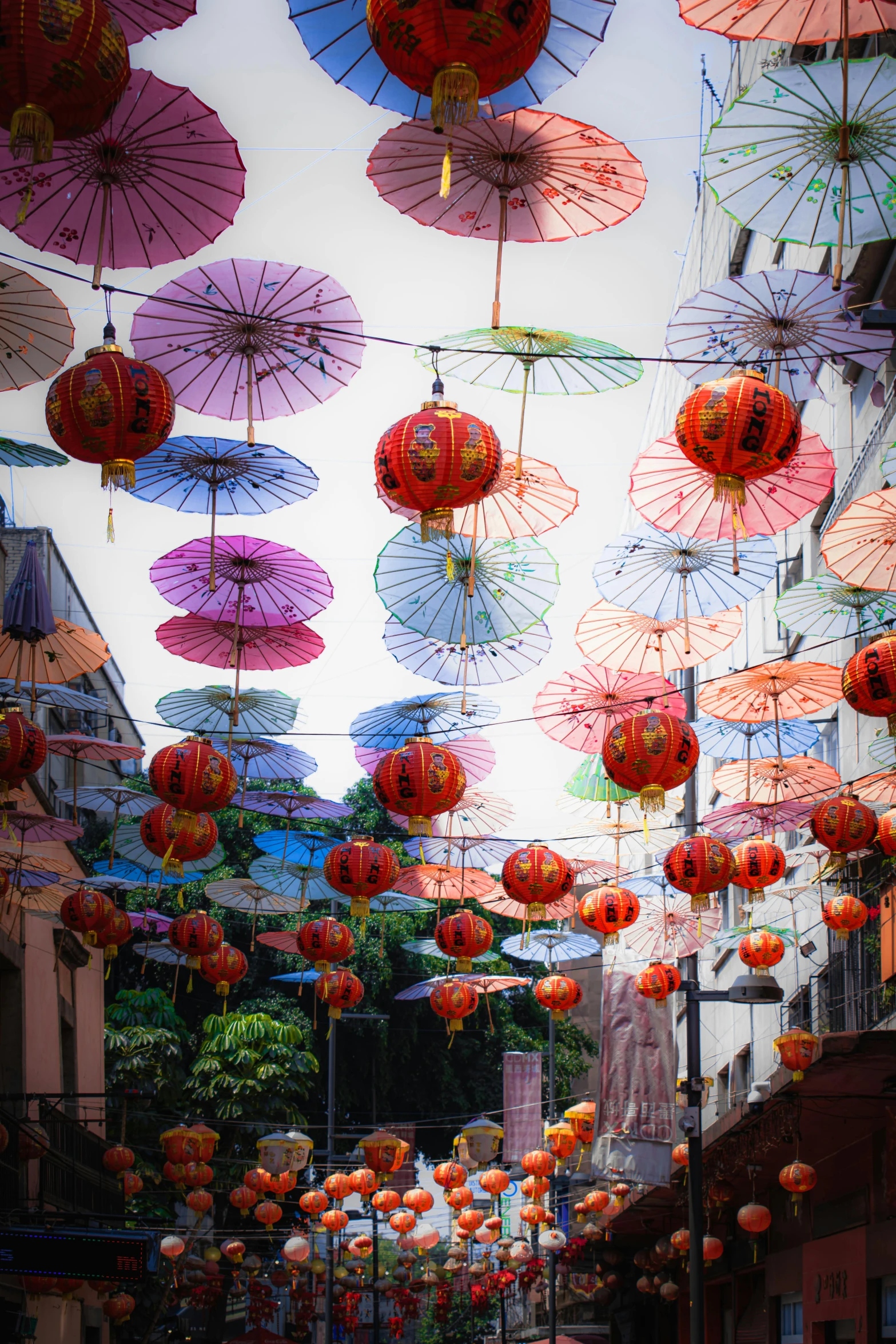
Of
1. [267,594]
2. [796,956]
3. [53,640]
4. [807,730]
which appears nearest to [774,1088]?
[807,730]

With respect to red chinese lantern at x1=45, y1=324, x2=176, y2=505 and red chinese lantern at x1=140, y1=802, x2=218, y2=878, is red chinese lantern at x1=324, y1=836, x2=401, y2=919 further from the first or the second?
red chinese lantern at x1=45, y1=324, x2=176, y2=505

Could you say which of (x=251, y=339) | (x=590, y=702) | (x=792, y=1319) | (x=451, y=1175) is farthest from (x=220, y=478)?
(x=451, y=1175)

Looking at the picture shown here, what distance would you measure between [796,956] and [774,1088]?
15.2ft

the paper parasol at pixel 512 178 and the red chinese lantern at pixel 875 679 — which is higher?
the paper parasol at pixel 512 178

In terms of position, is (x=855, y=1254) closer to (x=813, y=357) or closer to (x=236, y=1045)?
(x=813, y=357)

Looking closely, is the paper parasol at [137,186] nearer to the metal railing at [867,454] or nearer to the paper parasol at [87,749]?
the metal railing at [867,454]

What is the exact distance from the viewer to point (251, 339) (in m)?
8.77

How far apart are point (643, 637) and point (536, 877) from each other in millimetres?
2562

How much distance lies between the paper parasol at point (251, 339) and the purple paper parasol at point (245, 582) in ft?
6.59

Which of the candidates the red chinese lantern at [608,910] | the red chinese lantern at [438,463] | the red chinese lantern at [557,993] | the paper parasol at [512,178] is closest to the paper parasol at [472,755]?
the red chinese lantern at [608,910]

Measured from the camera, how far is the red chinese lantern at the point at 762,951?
13.5 m

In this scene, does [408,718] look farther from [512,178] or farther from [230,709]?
[512,178]

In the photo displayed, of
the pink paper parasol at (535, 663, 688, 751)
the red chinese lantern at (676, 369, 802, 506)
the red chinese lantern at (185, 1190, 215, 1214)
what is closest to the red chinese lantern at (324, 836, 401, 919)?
the pink paper parasol at (535, 663, 688, 751)

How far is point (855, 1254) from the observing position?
1206 cm
